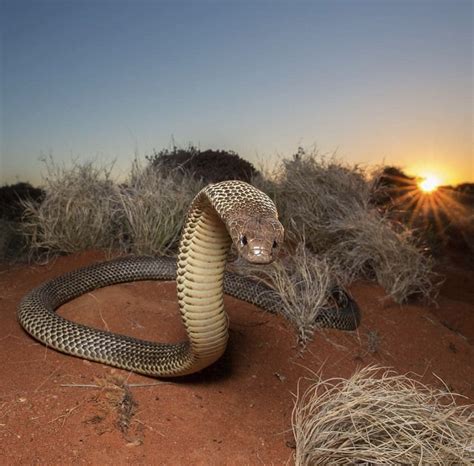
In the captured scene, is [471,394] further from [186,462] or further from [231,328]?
[186,462]

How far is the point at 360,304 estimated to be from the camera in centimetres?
802

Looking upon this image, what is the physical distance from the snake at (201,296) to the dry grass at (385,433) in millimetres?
1111

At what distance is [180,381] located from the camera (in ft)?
17.1

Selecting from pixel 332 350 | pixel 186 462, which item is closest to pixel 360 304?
pixel 332 350

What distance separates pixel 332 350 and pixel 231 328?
115 cm

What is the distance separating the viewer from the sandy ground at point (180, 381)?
164 inches

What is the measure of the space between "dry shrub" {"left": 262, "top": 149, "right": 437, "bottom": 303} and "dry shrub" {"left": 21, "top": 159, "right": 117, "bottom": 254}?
3083 millimetres

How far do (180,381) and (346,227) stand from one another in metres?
4.61

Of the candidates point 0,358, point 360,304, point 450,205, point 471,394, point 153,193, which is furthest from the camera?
point 450,205

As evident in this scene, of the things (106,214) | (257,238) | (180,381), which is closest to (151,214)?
(106,214)

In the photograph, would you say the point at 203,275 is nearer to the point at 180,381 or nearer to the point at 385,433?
the point at 180,381

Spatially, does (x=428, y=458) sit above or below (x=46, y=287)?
above

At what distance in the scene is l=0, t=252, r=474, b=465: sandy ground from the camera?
13.7 ft

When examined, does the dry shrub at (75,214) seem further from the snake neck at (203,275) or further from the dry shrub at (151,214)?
the snake neck at (203,275)
